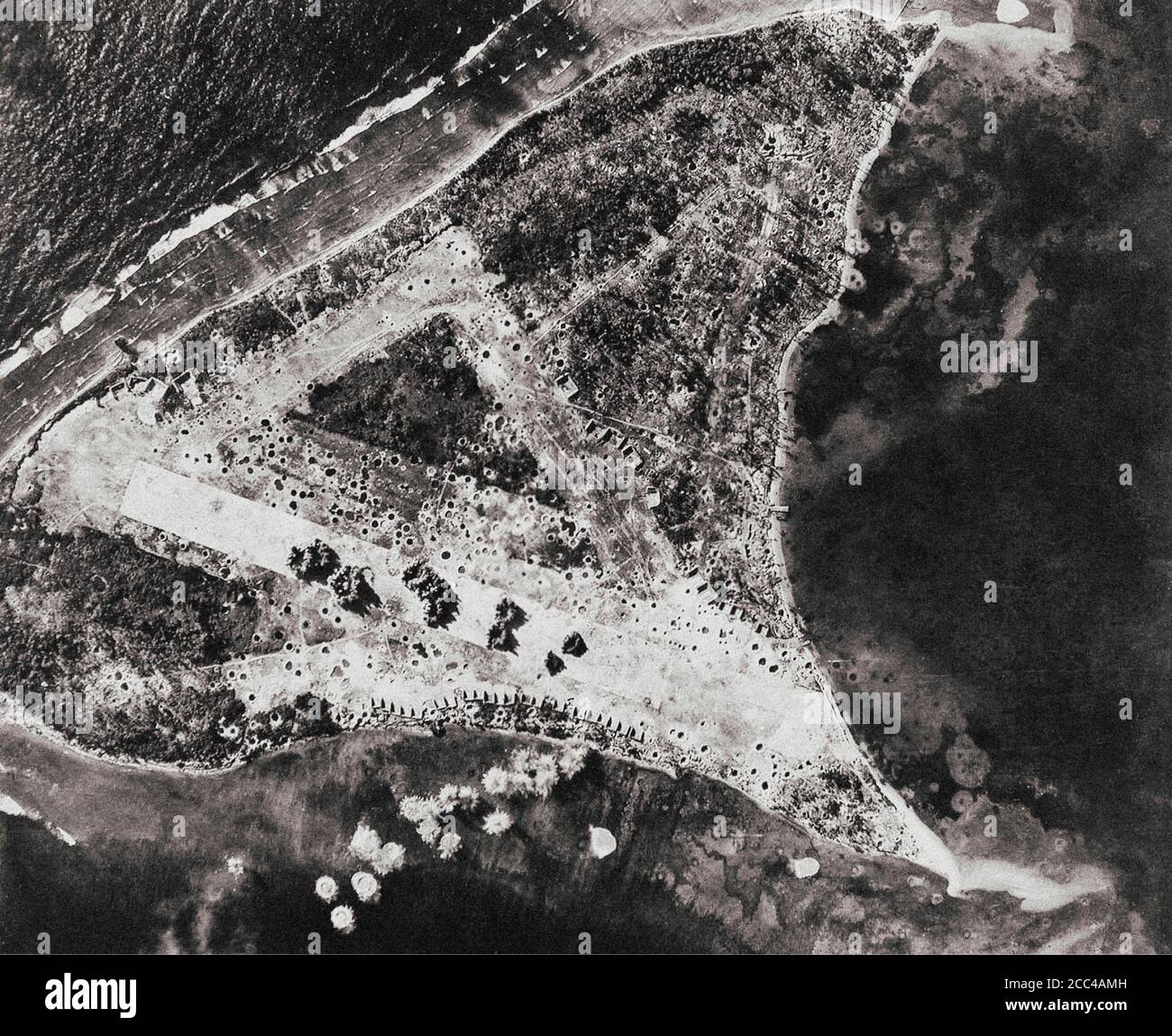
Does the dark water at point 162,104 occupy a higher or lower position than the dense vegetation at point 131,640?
higher

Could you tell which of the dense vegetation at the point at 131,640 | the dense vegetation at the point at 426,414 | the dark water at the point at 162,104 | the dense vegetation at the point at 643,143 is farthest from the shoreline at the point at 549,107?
the dense vegetation at the point at 131,640

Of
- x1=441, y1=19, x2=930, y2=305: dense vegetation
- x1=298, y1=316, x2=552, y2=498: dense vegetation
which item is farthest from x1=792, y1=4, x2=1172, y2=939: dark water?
x1=298, y1=316, x2=552, y2=498: dense vegetation

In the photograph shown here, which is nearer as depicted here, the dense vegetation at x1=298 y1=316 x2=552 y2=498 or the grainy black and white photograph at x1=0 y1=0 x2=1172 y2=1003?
the grainy black and white photograph at x1=0 y1=0 x2=1172 y2=1003

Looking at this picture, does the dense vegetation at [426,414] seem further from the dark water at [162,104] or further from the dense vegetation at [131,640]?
the dark water at [162,104]

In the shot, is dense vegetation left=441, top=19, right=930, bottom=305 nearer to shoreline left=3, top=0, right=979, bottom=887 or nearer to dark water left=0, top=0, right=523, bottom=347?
shoreline left=3, top=0, right=979, bottom=887

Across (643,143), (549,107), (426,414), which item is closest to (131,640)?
(426,414)

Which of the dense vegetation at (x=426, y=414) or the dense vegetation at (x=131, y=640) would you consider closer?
the dense vegetation at (x=131, y=640)

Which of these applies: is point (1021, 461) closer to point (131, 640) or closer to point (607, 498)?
point (607, 498)
